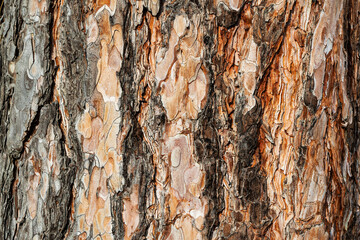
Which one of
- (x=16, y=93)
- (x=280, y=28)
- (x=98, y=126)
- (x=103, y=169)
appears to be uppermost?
(x=280, y=28)

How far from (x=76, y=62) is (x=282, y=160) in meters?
0.61

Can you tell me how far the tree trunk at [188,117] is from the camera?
1.05 meters

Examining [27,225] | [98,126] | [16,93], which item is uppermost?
[16,93]

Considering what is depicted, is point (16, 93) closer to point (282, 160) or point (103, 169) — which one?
point (103, 169)

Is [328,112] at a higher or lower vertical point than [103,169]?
higher

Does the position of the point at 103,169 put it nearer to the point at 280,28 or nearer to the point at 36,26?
the point at 36,26

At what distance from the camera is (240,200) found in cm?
107

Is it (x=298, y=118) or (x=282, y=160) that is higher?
(x=298, y=118)

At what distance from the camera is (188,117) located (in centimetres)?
105

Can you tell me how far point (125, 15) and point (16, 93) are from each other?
38cm

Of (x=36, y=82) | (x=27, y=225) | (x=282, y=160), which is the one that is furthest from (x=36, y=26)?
(x=282, y=160)

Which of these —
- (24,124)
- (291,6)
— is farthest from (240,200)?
(24,124)

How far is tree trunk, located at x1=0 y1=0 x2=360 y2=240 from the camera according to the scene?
1.05m

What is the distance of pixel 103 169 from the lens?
107 centimetres
